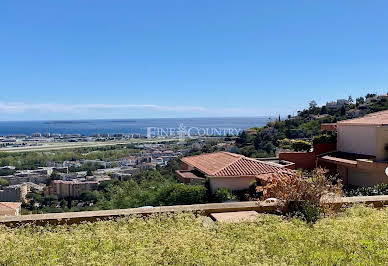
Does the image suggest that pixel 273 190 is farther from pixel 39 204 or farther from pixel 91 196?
pixel 39 204

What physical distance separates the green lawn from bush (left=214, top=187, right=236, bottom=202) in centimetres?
835

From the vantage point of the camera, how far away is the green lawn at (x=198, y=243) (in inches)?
113

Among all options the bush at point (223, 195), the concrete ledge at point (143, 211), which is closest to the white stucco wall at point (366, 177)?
the bush at point (223, 195)

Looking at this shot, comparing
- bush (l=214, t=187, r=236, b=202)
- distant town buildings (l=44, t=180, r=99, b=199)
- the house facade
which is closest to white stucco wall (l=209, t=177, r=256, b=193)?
bush (l=214, t=187, r=236, b=202)

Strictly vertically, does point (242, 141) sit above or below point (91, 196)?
above

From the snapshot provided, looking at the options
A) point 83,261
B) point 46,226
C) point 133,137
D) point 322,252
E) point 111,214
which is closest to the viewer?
point 83,261

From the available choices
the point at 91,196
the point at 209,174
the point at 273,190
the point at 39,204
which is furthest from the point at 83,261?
the point at 39,204

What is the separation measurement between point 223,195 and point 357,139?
589cm

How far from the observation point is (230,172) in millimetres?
13781

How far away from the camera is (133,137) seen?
493ft

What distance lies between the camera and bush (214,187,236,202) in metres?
12.7

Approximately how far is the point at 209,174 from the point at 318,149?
5.47 metres

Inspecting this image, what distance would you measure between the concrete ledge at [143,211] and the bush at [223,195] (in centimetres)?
725

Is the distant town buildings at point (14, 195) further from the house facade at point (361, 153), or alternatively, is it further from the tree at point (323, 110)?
the tree at point (323, 110)
